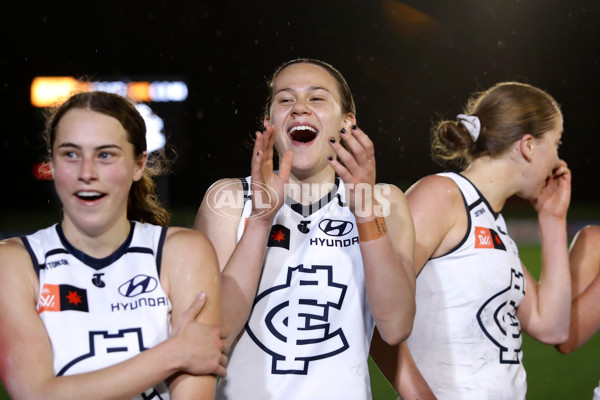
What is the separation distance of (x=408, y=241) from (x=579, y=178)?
1740 cm

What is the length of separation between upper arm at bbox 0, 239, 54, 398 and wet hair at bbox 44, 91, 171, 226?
39cm

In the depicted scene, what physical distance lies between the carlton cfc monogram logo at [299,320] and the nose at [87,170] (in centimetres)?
65

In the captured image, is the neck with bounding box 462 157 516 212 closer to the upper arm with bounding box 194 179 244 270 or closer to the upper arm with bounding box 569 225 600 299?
the upper arm with bounding box 569 225 600 299

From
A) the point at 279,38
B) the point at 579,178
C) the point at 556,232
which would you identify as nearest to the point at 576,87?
the point at 579,178

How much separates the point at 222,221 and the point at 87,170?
52 centimetres

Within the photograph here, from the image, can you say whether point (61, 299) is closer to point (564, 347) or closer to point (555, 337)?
point (555, 337)

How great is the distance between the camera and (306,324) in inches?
85.9

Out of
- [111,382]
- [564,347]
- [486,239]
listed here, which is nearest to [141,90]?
[564,347]

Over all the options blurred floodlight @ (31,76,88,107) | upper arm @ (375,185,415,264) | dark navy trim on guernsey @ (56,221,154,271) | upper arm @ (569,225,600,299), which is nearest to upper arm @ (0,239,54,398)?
dark navy trim on guernsey @ (56,221,154,271)

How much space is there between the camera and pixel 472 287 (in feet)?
8.28

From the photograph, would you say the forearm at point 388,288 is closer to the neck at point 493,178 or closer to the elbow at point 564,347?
the neck at point 493,178

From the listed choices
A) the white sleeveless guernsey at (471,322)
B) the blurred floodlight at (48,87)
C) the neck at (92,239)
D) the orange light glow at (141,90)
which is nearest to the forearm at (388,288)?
the white sleeveless guernsey at (471,322)

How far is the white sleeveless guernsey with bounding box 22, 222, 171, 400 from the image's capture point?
1828 mm

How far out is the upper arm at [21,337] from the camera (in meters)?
1.77
